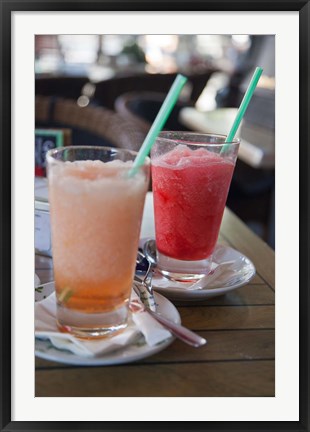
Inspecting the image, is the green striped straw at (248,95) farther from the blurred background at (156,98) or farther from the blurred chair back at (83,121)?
the blurred chair back at (83,121)

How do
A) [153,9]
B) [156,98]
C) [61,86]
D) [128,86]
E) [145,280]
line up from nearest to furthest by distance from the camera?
[153,9], [145,280], [156,98], [61,86], [128,86]

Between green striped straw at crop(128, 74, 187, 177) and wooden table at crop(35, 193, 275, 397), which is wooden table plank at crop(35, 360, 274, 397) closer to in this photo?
wooden table at crop(35, 193, 275, 397)

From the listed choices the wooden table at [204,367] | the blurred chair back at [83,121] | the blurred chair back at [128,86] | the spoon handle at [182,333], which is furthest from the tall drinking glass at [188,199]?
the blurred chair back at [128,86]

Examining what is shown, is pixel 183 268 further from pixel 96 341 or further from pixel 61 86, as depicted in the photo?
pixel 61 86

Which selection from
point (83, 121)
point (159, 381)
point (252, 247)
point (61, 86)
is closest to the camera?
point (159, 381)

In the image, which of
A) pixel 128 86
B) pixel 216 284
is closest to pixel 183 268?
pixel 216 284

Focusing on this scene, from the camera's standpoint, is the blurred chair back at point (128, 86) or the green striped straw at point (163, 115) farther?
the blurred chair back at point (128, 86)
